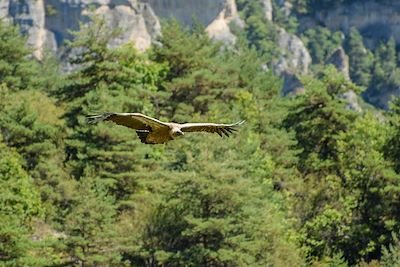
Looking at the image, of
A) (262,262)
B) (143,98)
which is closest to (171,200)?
(262,262)

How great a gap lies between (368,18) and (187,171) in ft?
342

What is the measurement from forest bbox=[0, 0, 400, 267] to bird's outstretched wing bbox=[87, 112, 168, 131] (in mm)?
11778

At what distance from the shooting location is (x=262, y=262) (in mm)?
24797

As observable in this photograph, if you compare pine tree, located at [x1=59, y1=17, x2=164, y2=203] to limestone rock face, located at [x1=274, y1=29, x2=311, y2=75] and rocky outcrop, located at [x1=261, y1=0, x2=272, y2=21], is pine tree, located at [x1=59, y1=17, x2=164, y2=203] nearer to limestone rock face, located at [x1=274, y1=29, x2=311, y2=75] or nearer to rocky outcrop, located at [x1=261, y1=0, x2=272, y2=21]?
limestone rock face, located at [x1=274, y1=29, x2=311, y2=75]

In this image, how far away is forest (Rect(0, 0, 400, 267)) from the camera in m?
24.1

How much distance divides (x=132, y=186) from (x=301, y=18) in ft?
326

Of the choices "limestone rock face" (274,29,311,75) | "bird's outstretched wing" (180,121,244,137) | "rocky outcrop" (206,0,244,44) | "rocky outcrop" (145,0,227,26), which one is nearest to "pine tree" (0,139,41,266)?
"bird's outstretched wing" (180,121,244,137)

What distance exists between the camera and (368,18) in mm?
125688

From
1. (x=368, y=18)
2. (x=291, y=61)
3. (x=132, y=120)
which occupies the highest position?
(x=132, y=120)

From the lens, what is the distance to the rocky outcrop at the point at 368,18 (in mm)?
123812

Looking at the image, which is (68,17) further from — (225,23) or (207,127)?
(207,127)

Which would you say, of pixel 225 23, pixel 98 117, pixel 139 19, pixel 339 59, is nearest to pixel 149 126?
pixel 98 117

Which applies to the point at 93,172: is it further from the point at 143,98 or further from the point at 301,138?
the point at 301,138

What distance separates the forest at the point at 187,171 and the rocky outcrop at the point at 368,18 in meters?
85.8
